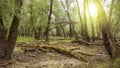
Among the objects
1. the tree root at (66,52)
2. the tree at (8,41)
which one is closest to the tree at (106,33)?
the tree root at (66,52)

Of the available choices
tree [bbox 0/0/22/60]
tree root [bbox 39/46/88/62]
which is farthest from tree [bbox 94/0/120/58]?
tree [bbox 0/0/22/60]

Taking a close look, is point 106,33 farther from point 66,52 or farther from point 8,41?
→ point 8,41

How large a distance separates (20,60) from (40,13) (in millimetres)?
20546

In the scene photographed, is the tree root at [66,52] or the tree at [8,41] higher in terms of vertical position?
the tree at [8,41]

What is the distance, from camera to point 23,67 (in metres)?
12.2

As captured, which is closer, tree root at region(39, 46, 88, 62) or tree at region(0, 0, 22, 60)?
tree at region(0, 0, 22, 60)

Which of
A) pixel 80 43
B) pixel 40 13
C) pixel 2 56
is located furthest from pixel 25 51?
pixel 40 13

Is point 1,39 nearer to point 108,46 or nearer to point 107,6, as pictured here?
point 108,46

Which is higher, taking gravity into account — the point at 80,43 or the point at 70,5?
the point at 70,5

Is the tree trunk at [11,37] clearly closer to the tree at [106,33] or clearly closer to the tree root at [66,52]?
the tree root at [66,52]

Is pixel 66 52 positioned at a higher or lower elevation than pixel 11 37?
lower

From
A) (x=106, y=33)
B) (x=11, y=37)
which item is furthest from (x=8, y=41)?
(x=106, y=33)

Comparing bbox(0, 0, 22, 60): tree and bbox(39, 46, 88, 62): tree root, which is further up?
bbox(0, 0, 22, 60): tree

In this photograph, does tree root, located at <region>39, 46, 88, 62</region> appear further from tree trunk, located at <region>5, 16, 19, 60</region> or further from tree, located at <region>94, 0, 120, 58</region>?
tree trunk, located at <region>5, 16, 19, 60</region>
